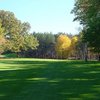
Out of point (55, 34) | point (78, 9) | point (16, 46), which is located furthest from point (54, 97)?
point (55, 34)

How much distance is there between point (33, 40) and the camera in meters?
139

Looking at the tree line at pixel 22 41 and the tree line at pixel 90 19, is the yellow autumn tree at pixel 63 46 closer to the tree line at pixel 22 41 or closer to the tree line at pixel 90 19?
the tree line at pixel 22 41

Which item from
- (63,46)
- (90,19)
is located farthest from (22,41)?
(90,19)

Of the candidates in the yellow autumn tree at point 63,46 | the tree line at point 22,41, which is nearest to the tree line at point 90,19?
the tree line at point 22,41

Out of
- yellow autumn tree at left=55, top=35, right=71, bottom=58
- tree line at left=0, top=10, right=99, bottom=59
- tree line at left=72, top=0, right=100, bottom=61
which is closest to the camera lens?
tree line at left=72, top=0, right=100, bottom=61

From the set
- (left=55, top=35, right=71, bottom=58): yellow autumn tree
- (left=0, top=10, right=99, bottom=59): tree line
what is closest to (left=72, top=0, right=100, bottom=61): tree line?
(left=0, top=10, right=99, bottom=59): tree line

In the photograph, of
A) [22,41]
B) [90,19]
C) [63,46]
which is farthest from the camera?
[63,46]

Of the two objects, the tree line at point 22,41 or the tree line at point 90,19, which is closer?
the tree line at point 90,19

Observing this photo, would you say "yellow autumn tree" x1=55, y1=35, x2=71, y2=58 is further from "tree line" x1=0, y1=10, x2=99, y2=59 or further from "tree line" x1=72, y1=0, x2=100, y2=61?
"tree line" x1=72, y1=0, x2=100, y2=61

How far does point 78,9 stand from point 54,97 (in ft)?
192

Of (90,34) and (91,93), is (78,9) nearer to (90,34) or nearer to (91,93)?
(90,34)

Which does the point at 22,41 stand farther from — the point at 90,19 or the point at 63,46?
the point at 90,19

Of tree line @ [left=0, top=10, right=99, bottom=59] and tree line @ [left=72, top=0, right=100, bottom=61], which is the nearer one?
tree line @ [left=72, top=0, right=100, bottom=61]

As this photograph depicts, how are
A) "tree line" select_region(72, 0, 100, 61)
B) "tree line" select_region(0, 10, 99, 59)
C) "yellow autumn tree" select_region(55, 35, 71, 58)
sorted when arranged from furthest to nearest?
"yellow autumn tree" select_region(55, 35, 71, 58) < "tree line" select_region(0, 10, 99, 59) < "tree line" select_region(72, 0, 100, 61)
